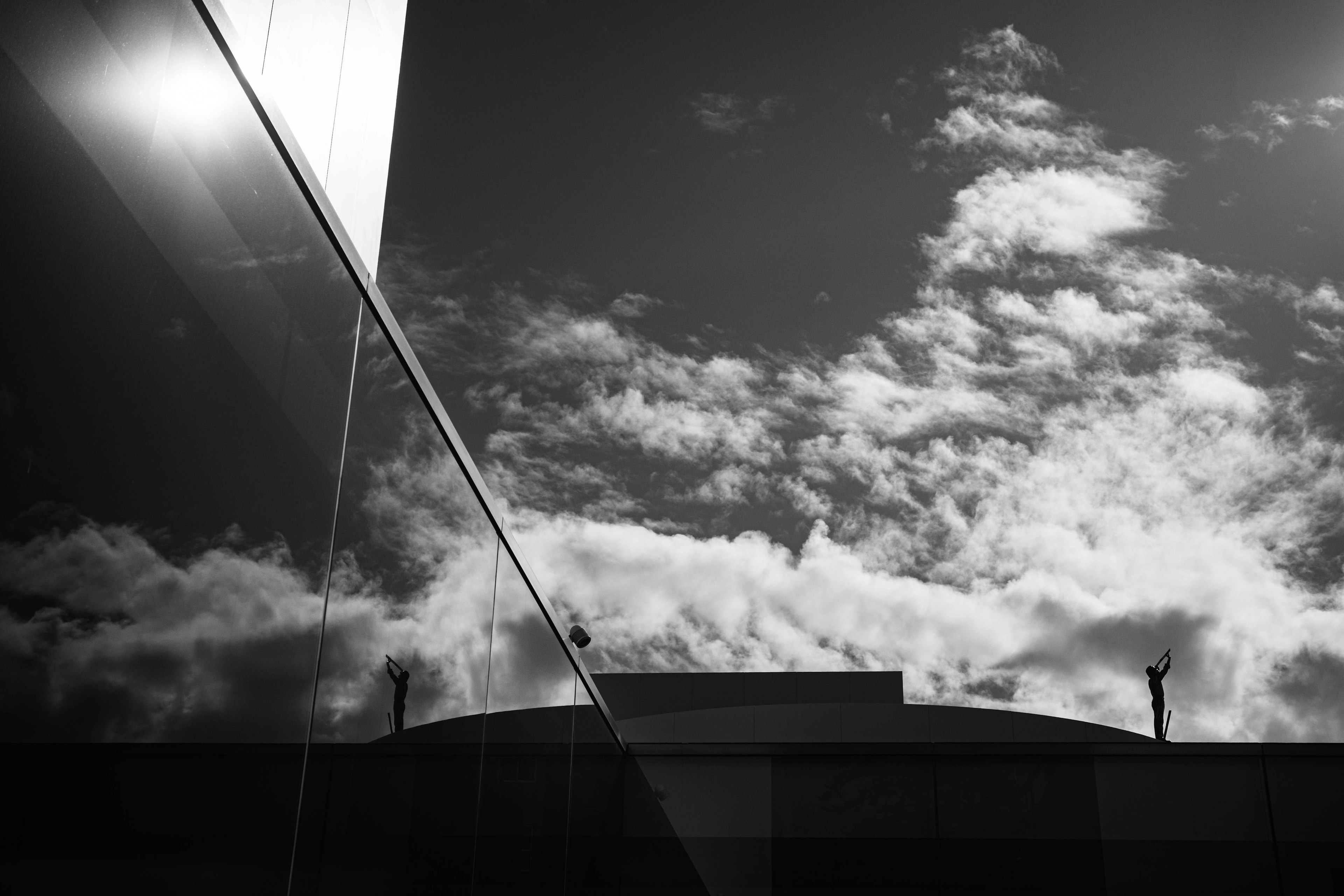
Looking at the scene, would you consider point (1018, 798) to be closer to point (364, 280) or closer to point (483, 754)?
point (483, 754)

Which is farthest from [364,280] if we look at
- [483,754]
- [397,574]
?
[483,754]

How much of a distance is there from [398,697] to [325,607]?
60cm

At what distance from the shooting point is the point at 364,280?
10.3ft

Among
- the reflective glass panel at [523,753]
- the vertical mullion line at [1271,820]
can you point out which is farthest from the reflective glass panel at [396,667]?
the vertical mullion line at [1271,820]

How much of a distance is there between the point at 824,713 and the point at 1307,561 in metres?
10.6

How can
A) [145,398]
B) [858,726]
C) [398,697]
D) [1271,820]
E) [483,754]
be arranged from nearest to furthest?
1. [145,398]
2. [398,697]
3. [483,754]
4. [1271,820]
5. [858,726]

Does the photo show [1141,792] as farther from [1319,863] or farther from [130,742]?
[130,742]

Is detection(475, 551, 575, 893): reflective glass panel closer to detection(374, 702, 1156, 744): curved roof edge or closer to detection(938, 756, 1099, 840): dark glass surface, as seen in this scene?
detection(938, 756, 1099, 840): dark glass surface

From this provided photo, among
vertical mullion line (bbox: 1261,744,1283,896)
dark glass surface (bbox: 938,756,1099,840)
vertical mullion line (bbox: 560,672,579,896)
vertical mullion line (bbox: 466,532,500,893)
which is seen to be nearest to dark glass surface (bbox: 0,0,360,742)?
vertical mullion line (bbox: 466,532,500,893)

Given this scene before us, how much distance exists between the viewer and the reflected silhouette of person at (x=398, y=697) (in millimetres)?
3074

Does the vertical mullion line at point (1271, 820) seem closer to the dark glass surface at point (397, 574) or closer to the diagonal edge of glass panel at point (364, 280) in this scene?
the diagonal edge of glass panel at point (364, 280)

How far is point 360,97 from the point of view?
25.5 feet

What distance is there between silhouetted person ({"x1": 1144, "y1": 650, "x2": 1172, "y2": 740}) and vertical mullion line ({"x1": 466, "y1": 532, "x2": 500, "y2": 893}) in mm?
9961

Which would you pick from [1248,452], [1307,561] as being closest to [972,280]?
[1248,452]
